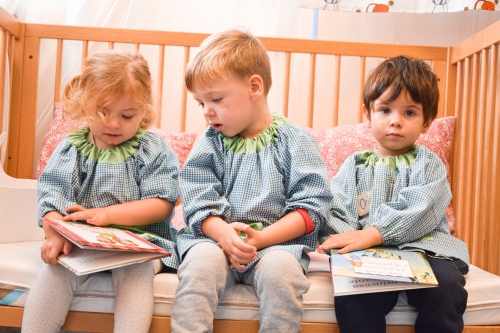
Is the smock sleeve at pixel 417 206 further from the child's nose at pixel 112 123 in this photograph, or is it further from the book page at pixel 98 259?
the child's nose at pixel 112 123

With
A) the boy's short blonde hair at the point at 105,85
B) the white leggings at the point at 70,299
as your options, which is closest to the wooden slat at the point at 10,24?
the boy's short blonde hair at the point at 105,85

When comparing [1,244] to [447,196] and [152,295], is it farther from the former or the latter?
[447,196]

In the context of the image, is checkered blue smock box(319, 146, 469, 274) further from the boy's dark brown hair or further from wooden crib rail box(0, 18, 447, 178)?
wooden crib rail box(0, 18, 447, 178)

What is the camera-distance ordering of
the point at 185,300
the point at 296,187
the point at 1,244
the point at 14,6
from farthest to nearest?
the point at 14,6, the point at 1,244, the point at 296,187, the point at 185,300

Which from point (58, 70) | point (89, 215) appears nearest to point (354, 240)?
point (89, 215)

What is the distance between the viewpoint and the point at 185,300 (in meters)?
0.94

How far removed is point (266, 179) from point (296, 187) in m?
0.06

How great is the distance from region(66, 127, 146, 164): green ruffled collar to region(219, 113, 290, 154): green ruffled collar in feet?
0.61

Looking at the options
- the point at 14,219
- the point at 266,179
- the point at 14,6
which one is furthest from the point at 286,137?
the point at 14,6

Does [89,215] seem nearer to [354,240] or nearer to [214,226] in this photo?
[214,226]

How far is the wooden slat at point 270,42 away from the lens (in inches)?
69.8

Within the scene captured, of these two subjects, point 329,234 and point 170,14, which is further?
point 170,14

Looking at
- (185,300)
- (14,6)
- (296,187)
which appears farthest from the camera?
(14,6)

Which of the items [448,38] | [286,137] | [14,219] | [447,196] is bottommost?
[14,219]
